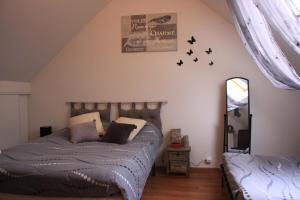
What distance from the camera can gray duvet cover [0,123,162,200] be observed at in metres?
1.97

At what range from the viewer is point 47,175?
2.02m

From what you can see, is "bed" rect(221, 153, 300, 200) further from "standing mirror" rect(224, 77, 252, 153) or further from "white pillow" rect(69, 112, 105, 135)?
"white pillow" rect(69, 112, 105, 135)

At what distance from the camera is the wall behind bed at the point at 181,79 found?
3613 mm

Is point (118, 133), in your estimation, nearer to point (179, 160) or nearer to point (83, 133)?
A: point (83, 133)

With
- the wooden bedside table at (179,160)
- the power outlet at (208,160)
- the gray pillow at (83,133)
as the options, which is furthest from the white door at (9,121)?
the power outlet at (208,160)

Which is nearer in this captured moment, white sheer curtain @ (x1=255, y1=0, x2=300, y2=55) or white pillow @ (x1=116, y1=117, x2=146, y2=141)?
white sheer curtain @ (x1=255, y1=0, x2=300, y2=55)

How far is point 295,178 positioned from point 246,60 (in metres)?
1.93

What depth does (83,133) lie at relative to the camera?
3.32 m

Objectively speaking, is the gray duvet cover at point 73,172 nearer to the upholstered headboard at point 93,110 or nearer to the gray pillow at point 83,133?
the gray pillow at point 83,133

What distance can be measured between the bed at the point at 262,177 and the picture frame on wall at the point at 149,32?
1918mm

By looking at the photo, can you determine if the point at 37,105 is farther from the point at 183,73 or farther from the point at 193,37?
the point at 193,37

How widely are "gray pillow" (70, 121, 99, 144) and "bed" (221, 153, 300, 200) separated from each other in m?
1.73

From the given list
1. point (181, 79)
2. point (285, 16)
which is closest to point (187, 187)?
point (181, 79)

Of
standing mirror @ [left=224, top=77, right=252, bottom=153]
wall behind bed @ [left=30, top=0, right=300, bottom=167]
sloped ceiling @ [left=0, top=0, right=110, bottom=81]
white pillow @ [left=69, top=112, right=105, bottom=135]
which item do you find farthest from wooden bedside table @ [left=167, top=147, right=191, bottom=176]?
sloped ceiling @ [left=0, top=0, right=110, bottom=81]
